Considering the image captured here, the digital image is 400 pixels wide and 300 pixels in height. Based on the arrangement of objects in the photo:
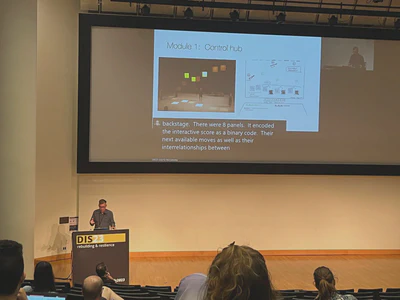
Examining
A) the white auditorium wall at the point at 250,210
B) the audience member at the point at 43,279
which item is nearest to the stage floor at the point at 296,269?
the white auditorium wall at the point at 250,210

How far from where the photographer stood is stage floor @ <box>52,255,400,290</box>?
8039mm

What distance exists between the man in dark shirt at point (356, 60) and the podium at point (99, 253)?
235 inches

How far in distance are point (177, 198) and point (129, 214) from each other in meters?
1.07

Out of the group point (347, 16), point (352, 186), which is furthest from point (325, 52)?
point (352, 186)

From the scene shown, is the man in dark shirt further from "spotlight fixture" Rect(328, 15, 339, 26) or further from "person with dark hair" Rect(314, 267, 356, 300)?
"person with dark hair" Rect(314, 267, 356, 300)

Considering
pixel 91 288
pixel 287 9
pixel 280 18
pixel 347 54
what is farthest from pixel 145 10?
pixel 91 288

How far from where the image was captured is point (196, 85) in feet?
30.0

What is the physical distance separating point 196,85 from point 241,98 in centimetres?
95

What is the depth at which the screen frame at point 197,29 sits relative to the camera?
873 centimetres

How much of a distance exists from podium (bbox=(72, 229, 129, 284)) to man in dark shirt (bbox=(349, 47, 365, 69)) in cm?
598

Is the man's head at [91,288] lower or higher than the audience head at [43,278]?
higher

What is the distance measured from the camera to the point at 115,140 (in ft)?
29.2

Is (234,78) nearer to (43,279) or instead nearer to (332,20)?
(332,20)

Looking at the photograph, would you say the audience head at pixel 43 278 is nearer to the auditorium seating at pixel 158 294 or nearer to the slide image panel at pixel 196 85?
the auditorium seating at pixel 158 294
